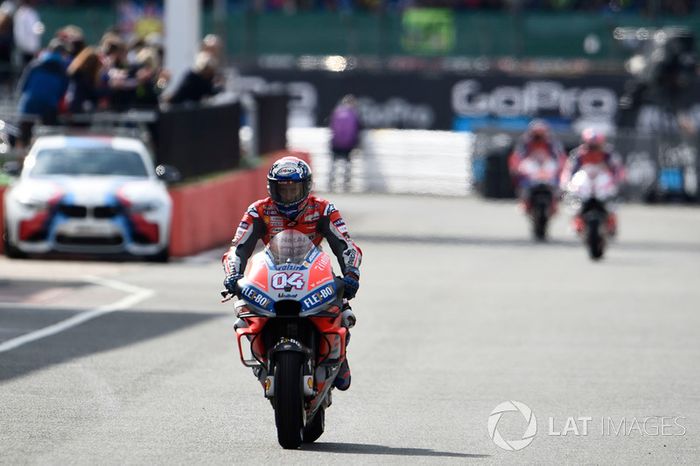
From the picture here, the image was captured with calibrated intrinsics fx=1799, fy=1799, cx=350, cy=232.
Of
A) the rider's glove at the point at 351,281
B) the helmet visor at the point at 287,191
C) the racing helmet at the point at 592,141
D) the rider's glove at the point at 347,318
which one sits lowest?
the racing helmet at the point at 592,141

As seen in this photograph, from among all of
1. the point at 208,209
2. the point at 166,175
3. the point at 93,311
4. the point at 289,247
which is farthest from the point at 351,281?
the point at 208,209

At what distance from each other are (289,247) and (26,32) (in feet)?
65.1

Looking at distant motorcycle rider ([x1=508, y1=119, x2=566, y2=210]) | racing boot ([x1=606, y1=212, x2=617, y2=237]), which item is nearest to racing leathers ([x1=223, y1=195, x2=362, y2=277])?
racing boot ([x1=606, y1=212, x2=617, y2=237])

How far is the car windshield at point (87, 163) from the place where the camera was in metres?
22.4

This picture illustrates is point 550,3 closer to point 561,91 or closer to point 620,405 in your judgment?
point 561,91

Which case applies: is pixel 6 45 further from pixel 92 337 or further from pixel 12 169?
pixel 92 337

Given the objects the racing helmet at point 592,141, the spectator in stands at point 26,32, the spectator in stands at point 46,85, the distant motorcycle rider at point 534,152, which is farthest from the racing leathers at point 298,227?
the distant motorcycle rider at point 534,152

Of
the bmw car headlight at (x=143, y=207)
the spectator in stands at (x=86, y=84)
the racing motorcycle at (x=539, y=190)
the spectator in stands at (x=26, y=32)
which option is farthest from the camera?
the racing motorcycle at (x=539, y=190)

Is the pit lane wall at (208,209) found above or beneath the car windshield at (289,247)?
beneath

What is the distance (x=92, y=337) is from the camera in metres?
14.7

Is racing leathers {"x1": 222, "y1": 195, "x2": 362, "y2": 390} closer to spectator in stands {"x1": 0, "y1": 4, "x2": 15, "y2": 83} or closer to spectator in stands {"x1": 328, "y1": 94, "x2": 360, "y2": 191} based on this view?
spectator in stands {"x1": 0, "y1": 4, "x2": 15, "y2": 83}

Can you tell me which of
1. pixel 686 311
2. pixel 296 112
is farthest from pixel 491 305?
pixel 296 112

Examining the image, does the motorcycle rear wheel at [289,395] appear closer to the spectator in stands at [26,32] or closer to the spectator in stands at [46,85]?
the spectator in stands at [46,85]

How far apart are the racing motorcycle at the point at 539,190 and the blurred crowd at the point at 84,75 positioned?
526 cm
